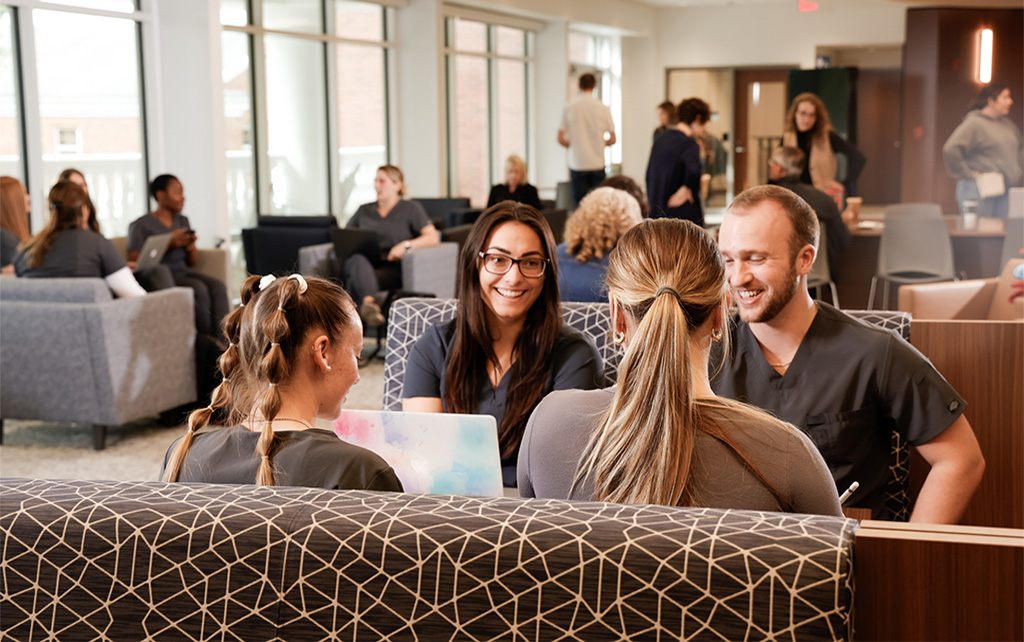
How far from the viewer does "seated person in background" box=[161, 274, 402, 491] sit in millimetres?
1553

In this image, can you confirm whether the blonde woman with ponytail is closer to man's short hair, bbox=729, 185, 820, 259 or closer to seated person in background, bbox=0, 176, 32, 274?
man's short hair, bbox=729, 185, 820, 259

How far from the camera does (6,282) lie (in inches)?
194

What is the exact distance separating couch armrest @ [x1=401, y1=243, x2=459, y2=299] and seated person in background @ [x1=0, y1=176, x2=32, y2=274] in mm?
2337

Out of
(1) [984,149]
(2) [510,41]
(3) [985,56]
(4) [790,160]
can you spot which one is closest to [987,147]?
(1) [984,149]

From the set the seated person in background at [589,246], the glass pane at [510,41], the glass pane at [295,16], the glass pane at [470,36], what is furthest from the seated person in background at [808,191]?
the glass pane at [510,41]

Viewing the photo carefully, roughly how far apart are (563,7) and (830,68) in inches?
175

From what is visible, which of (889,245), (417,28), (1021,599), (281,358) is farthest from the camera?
(417,28)

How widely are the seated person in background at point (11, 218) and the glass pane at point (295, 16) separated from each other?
418cm

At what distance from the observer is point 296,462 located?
5.10 ft

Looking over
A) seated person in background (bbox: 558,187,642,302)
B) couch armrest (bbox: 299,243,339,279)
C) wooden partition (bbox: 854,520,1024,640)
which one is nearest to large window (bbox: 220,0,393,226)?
couch armrest (bbox: 299,243,339,279)

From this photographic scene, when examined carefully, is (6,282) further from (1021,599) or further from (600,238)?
(1021,599)

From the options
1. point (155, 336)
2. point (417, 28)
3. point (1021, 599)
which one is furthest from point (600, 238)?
point (417, 28)

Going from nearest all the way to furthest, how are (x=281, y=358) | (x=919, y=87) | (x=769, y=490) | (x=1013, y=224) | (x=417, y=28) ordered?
(x=769, y=490) < (x=281, y=358) < (x=1013, y=224) < (x=417, y=28) < (x=919, y=87)

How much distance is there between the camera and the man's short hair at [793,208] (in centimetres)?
218
